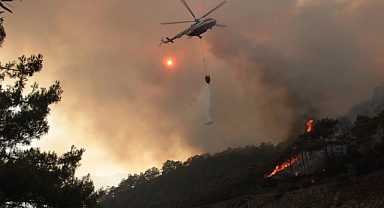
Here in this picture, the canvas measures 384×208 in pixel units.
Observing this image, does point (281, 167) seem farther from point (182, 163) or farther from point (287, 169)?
point (182, 163)

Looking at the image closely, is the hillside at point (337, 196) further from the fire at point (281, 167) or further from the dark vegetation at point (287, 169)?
the fire at point (281, 167)

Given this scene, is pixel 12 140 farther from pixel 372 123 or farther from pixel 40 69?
pixel 372 123

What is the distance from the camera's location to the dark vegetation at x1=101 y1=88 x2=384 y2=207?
56.5 metres

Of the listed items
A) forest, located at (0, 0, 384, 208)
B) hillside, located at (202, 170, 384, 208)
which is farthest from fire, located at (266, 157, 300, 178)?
hillside, located at (202, 170, 384, 208)

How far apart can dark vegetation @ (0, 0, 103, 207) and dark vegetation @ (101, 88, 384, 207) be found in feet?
156

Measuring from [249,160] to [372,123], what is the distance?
3096 inches

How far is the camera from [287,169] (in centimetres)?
8588

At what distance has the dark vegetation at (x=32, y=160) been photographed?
13148 mm

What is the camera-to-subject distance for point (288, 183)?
6806 centimetres

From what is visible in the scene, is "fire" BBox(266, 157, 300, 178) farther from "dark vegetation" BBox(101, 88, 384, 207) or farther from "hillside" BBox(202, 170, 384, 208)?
"hillside" BBox(202, 170, 384, 208)

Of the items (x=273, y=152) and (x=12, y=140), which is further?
(x=273, y=152)

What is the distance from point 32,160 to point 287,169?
266ft

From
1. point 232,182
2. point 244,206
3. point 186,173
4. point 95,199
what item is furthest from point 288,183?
point 186,173

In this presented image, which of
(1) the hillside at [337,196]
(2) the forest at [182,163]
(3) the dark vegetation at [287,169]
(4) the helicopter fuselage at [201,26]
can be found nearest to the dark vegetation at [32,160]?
(2) the forest at [182,163]
